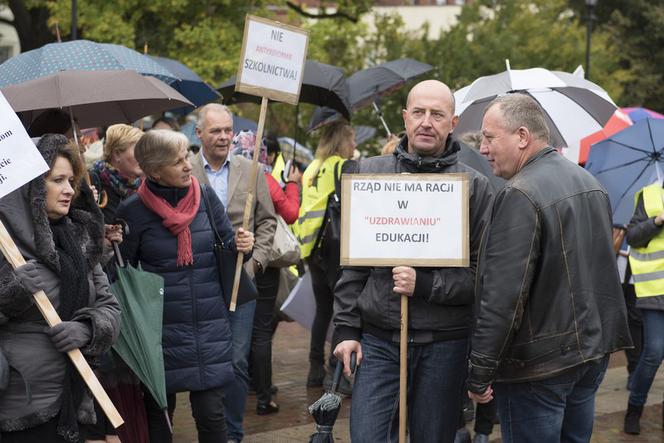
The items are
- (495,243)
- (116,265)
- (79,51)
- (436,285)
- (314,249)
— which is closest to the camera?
(495,243)

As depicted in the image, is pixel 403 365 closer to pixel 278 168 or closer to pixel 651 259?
pixel 651 259

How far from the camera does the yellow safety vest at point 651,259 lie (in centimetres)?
795

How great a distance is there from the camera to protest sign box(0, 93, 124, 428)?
443 centimetres

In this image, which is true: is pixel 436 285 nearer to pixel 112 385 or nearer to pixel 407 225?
pixel 407 225

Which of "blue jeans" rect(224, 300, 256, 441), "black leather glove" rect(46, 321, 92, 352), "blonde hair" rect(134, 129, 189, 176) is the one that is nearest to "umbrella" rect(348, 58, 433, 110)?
"blue jeans" rect(224, 300, 256, 441)

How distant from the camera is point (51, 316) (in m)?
4.46

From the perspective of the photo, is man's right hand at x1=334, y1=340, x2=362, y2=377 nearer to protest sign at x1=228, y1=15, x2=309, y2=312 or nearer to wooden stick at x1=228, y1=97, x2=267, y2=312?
wooden stick at x1=228, y1=97, x2=267, y2=312

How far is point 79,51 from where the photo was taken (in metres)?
6.52

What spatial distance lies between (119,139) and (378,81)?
A: 496 cm

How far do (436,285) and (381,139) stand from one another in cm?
2173

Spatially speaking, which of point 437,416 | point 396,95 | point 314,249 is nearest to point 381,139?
point 396,95

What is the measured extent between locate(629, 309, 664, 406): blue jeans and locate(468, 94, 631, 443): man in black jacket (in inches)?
137

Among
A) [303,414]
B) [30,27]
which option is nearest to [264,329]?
[303,414]

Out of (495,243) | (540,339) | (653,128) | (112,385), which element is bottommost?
(112,385)
